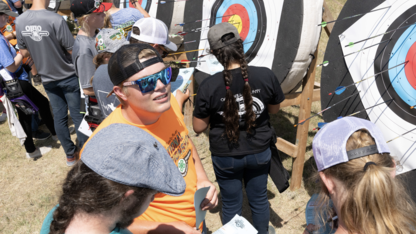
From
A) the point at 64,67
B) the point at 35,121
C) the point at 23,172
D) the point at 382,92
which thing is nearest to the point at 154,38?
the point at 64,67

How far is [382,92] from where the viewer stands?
174cm

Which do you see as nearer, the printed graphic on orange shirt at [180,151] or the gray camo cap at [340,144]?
the gray camo cap at [340,144]

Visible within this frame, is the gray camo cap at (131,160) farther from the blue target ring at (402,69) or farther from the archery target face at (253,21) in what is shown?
the archery target face at (253,21)

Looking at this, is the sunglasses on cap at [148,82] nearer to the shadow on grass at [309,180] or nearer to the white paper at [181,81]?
the white paper at [181,81]

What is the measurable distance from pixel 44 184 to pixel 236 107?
250 centimetres

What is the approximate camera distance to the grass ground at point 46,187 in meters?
2.51

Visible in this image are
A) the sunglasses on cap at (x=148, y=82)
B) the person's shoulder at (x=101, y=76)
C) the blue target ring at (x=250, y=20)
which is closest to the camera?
the sunglasses on cap at (x=148, y=82)

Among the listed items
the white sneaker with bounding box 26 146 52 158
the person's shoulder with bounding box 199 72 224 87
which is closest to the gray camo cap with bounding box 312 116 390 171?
the person's shoulder with bounding box 199 72 224 87

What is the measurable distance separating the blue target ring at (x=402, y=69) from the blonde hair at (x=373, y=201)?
849mm

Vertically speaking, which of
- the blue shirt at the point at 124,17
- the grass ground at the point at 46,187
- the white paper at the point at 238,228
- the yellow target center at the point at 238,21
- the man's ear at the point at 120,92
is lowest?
the grass ground at the point at 46,187

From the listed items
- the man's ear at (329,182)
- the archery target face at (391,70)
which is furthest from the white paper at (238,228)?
the archery target face at (391,70)

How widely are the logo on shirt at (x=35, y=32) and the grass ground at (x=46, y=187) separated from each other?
1.29 m

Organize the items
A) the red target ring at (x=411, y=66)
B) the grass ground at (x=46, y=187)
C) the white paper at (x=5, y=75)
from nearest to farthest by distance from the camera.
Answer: the red target ring at (x=411, y=66)
the grass ground at (x=46, y=187)
the white paper at (x=5, y=75)

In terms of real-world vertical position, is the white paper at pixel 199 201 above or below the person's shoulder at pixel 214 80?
below
